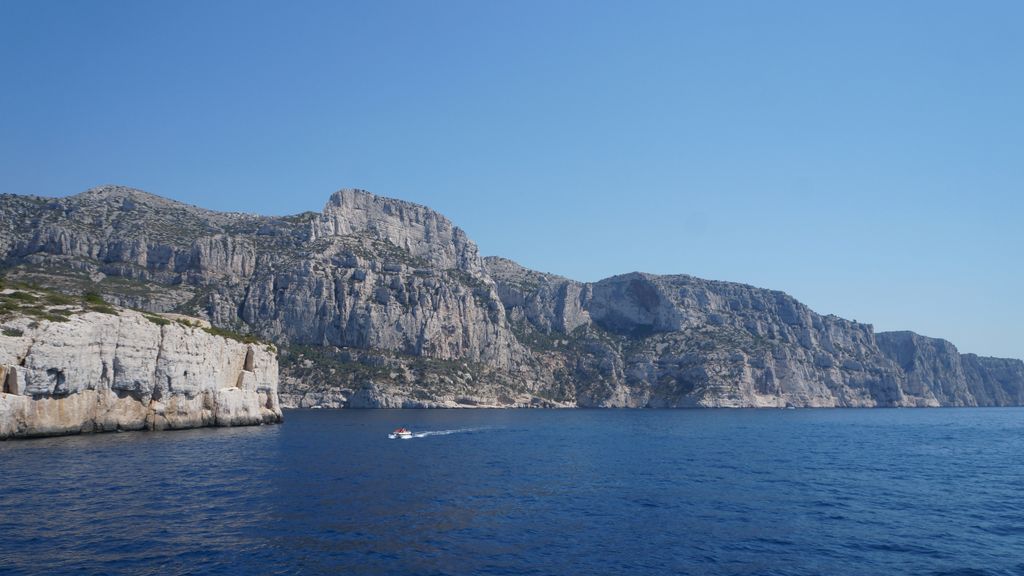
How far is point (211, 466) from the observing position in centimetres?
5175

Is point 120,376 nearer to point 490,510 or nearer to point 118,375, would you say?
point 118,375

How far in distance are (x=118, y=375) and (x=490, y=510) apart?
5441cm

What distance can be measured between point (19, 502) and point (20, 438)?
33621 mm

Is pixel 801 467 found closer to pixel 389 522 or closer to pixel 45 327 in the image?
pixel 389 522

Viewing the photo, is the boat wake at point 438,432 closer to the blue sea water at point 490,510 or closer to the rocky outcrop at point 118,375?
the blue sea water at point 490,510

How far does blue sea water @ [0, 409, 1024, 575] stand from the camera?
2805cm

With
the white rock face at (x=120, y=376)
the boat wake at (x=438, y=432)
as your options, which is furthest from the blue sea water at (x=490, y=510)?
the boat wake at (x=438, y=432)

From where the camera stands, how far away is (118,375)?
236ft

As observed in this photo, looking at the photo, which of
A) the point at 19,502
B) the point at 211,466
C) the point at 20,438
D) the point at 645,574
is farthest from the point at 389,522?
the point at 20,438

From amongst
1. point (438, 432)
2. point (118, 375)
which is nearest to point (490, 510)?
point (118, 375)

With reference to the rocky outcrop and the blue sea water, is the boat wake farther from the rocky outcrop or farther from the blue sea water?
the rocky outcrop

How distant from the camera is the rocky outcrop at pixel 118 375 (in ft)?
201

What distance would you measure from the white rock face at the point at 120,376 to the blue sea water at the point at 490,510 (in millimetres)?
4075

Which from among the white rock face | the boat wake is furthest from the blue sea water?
the boat wake
